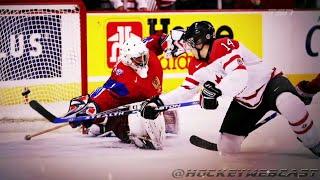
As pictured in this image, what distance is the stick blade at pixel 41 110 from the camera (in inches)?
114

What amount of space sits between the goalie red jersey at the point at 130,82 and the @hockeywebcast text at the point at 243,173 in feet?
1.60

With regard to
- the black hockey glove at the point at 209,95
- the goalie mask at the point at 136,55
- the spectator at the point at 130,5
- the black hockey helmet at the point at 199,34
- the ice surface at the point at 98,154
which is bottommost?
the ice surface at the point at 98,154

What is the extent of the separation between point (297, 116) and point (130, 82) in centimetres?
99

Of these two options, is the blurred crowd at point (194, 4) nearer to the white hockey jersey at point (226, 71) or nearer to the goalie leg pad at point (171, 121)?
the white hockey jersey at point (226, 71)

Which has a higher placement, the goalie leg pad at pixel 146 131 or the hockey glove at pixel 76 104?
the hockey glove at pixel 76 104

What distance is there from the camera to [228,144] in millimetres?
2967

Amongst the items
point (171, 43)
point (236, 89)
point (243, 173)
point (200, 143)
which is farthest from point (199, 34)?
point (243, 173)

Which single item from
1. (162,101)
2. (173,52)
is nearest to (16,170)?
(162,101)

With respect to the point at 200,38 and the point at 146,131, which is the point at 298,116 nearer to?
the point at 200,38

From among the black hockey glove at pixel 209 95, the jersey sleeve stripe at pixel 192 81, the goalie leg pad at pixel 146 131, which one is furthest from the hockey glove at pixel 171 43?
the goalie leg pad at pixel 146 131

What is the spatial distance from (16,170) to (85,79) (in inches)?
25.8

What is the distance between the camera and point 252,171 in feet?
9.83

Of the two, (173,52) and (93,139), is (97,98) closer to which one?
(93,139)

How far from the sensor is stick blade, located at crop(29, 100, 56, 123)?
291 centimetres
